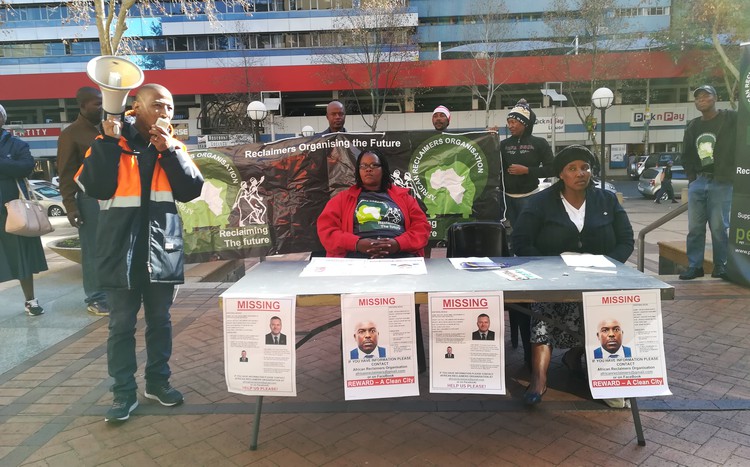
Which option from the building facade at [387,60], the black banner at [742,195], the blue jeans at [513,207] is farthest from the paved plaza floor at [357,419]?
the building facade at [387,60]

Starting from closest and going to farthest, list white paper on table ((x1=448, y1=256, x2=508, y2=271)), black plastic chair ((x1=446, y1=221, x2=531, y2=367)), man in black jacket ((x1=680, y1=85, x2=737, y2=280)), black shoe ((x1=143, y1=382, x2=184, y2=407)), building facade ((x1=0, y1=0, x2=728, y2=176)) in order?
white paper on table ((x1=448, y1=256, x2=508, y2=271)) < black shoe ((x1=143, y1=382, x2=184, y2=407)) < black plastic chair ((x1=446, y1=221, x2=531, y2=367)) < man in black jacket ((x1=680, y1=85, x2=737, y2=280)) < building facade ((x1=0, y1=0, x2=728, y2=176))

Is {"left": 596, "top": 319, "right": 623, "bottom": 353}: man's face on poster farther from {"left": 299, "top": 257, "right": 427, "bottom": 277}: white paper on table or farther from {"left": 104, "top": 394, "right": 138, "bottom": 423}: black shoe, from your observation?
{"left": 104, "top": 394, "right": 138, "bottom": 423}: black shoe

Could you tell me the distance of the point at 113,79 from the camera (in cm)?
289

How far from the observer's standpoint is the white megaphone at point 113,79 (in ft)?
9.49

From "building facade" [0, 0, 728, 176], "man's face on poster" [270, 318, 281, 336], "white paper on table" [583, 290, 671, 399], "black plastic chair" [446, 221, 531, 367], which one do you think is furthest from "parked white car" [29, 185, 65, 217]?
"white paper on table" [583, 290, 671, 399]

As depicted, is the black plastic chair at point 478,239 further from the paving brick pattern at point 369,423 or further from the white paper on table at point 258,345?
the white paper on table at point 258,345

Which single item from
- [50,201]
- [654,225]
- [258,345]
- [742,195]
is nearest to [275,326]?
[258,345]

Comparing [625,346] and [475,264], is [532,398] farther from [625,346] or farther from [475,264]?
[475,264]

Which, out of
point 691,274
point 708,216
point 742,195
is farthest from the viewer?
point 691,274

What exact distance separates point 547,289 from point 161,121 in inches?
94.1

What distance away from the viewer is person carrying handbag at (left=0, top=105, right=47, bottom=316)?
209 inches

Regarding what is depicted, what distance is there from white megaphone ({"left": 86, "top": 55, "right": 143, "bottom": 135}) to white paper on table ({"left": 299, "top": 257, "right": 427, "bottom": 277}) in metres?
1.43

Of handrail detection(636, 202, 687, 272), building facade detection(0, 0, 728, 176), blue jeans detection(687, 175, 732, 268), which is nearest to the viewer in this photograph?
blue jeans detection(687, 175, 732, 268)

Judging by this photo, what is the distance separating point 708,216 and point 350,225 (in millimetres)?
4685
